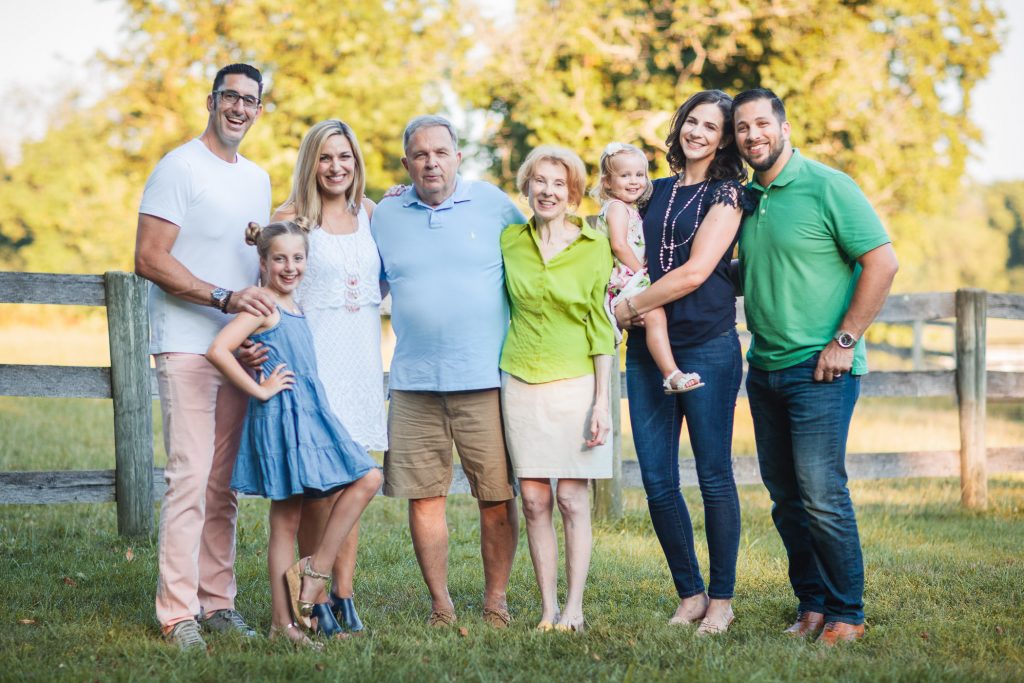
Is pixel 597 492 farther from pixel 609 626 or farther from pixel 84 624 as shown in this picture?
pixel 84 624

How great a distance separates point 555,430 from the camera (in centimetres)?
402

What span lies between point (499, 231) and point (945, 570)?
9.80ft

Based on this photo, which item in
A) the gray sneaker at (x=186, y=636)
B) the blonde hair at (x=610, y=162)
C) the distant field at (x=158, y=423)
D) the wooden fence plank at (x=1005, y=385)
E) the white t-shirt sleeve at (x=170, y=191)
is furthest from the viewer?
the distant field at (x=158, y=423)

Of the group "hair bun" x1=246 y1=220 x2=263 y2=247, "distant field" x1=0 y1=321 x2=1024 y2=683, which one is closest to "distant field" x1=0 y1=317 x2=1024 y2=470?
"distant field" x1=0 y1=321 x2=1024 y2=683

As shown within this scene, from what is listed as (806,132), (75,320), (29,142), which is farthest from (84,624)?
(29,142)

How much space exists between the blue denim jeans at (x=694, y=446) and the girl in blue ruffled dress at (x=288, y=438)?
1153 millimetres

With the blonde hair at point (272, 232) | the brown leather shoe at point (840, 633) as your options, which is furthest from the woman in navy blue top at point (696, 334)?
the blonde hair at point (272, 232)

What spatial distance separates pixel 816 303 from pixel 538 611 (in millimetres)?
1804

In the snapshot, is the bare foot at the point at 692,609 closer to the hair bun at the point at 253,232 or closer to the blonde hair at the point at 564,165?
the blonde hair at the point at 564,165

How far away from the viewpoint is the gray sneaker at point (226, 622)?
4.05m

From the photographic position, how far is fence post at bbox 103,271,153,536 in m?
5.81

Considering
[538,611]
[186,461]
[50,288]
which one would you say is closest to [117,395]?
[50,288]

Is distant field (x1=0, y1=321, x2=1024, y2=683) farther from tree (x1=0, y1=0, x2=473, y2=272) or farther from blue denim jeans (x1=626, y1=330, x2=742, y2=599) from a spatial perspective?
tree (x1=0, y1=0, x2=473, y2=272)

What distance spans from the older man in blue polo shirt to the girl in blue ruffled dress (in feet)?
1.12
